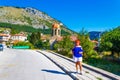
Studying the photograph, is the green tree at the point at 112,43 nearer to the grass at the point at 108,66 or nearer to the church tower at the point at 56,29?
the grass at the point at 108,66

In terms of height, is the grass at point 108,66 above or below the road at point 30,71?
below

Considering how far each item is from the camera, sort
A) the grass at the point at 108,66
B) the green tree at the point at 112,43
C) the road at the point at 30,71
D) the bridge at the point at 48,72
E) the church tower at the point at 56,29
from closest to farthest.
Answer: the bridge at the point at 48,72, the road at the point at 30,71, the grass at the point at 108,66, the green tree at the point at 112,43, the church tower at the point at 56,29

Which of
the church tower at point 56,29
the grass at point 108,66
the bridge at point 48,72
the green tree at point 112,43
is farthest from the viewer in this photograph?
the church tower at point 56,29

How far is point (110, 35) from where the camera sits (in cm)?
7712

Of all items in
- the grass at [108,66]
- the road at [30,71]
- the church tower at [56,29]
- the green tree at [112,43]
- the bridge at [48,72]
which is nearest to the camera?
the bridge at [48,72]

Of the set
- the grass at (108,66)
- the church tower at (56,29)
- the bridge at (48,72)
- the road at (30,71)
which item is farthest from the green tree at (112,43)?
the church tower at (56,29)

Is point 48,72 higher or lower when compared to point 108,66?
higher

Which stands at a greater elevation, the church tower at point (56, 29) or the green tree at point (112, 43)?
the church tower at point (56, 29)

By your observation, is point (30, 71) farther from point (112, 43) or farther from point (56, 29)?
point (56, 29)

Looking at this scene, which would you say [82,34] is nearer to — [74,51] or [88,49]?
[88,49]

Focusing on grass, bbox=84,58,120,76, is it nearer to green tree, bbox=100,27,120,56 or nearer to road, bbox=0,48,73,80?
road, bbox=0,48,73,80

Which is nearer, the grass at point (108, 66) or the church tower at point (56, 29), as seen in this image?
the grass at point (108, 66)

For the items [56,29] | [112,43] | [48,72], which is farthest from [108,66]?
[56,29]

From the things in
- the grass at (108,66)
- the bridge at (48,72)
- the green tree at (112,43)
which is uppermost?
the green tree at (112,43)
